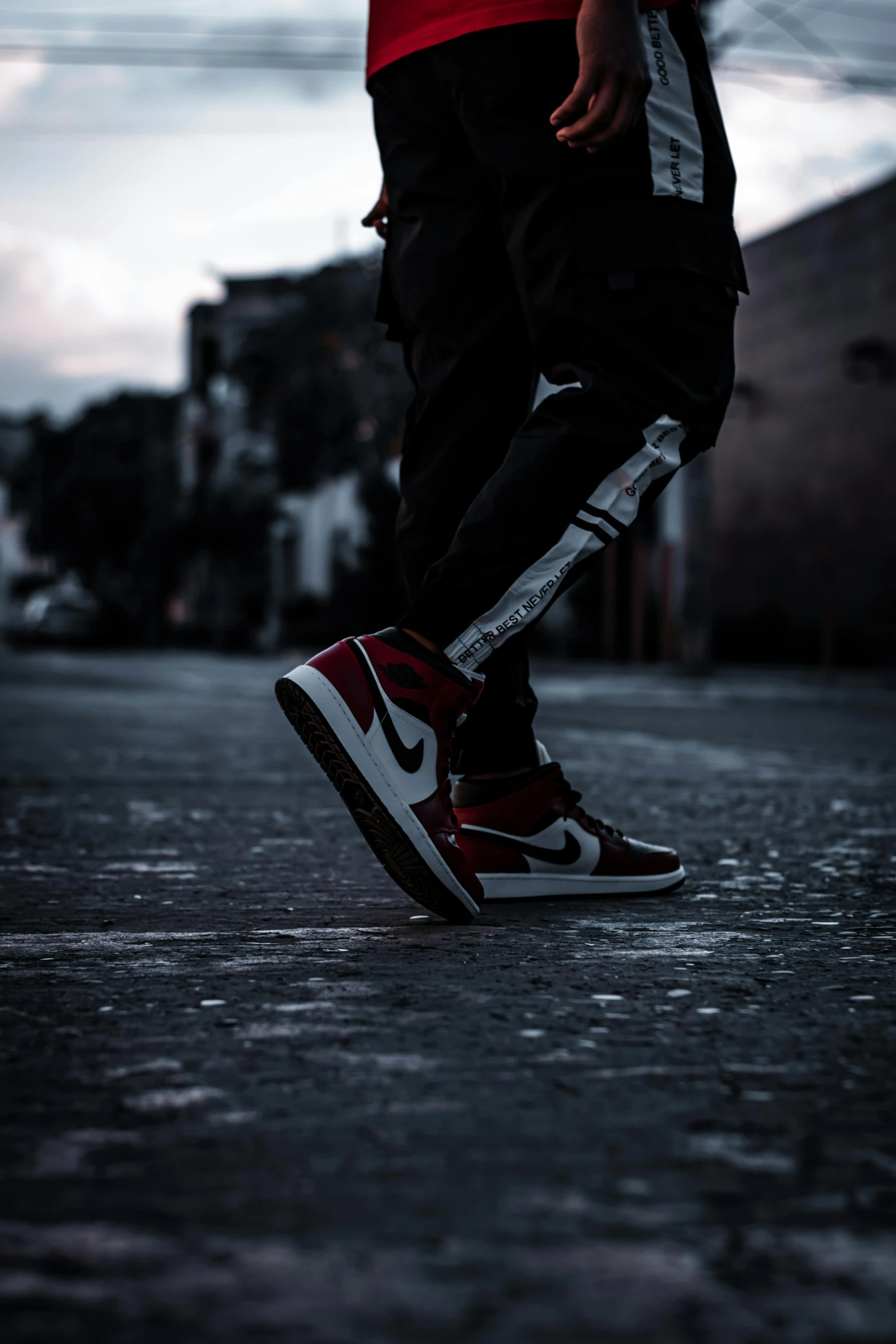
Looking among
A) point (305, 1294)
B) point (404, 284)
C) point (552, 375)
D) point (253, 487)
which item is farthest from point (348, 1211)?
point (253, 487)

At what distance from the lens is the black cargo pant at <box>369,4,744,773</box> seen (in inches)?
72.1

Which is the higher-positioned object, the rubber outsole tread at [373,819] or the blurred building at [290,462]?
the blurred building at [290,462]

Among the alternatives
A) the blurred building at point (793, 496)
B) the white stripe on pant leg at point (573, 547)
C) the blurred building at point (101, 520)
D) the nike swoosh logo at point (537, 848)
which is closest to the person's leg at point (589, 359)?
the white stripe on pant leg at point (573, 547)

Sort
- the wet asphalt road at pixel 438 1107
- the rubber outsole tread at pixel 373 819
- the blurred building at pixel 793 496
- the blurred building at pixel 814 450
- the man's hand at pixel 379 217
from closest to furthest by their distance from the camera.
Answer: the wet asphalt road at pixel 438 1107, the rubber outsole tread at pixel 373 819, the man's hand at pixel 379 217, the blurred building at pixel 793 496, the blurred building at pixel 814 450

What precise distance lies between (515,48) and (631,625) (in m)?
17.6

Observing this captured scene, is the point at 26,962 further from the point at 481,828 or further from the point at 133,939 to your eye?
the point at 481,828

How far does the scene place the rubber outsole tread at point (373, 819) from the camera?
1712 mm

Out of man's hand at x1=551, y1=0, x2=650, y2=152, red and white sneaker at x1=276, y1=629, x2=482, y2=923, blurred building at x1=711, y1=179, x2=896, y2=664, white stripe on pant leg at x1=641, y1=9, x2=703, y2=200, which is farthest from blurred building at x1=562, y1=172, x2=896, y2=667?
red and white sneaker at x1=276, y1=629, x2=482, y2=923

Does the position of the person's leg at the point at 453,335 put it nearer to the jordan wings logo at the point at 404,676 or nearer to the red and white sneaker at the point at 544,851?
the red and white sneaker at the point at 544,851

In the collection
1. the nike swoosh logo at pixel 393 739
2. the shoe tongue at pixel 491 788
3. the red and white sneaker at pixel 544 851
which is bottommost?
the red and white sneaker at pixel 544 851

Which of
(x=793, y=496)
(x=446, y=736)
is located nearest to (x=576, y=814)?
(x=446, y=736)

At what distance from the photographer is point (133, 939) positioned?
1604mm

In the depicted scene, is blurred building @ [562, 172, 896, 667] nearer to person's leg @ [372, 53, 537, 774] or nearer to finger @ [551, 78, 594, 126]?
person's leg @ [372, 53, 537, 774]

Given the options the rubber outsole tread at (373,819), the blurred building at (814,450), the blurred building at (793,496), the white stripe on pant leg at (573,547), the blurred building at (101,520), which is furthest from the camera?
the blurred building at (101,520)
